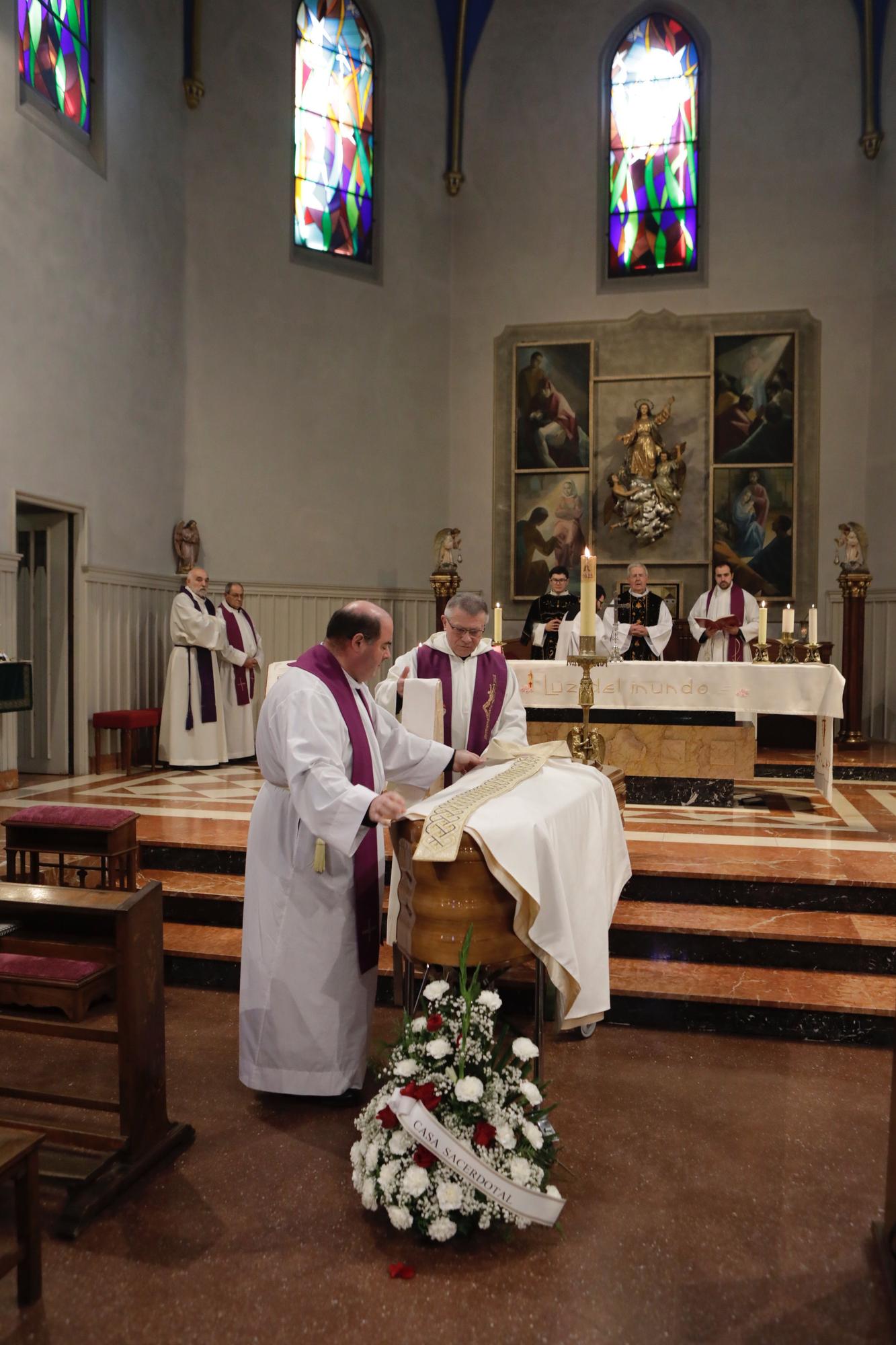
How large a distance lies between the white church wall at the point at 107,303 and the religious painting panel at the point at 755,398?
20.8ft

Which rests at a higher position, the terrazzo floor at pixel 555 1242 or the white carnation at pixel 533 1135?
the white carnation at pixel 533 1135

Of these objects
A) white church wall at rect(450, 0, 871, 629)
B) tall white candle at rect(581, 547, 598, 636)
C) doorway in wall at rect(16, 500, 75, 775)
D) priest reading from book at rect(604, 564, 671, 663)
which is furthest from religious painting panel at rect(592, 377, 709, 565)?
tall white candle at rect(581, 547, 598, 636)

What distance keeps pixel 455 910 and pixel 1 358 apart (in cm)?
699

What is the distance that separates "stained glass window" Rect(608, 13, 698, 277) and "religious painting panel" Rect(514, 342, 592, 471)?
125cm

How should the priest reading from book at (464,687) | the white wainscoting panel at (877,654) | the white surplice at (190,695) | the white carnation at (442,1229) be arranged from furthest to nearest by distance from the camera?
1. the white wainscoting panel at (877,654)
2. the white surplice at (190,695)
3. the priest reading from book at (464,687)
4. the white carnation at (442,1229)

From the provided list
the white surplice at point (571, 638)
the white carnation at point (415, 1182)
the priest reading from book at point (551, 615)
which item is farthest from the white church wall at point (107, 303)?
the white carnation at point (415, 1182)

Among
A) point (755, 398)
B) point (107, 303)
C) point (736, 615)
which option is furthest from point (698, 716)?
point (755, 398)

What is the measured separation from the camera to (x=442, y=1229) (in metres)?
2.68

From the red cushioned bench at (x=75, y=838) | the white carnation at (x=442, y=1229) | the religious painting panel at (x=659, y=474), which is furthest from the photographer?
the religious painting panel at (x=659, y=474)

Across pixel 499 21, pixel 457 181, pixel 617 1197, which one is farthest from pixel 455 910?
pixel 499 21

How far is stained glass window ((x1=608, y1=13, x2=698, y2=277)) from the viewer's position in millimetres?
13156

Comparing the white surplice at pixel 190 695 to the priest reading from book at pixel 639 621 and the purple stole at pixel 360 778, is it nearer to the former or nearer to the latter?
the priest reading from book at pixel 639 621

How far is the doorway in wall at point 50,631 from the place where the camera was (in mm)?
9453

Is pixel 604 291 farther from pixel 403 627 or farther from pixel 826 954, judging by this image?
pixel 826 954
